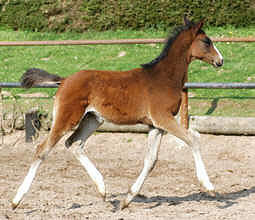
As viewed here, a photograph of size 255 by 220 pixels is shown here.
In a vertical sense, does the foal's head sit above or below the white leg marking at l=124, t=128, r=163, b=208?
above

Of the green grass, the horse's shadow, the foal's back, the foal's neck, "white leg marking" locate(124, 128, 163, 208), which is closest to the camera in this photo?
"white leg marking" locate(124, 128, 163, 208)

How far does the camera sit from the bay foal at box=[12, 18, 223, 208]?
5.21 m

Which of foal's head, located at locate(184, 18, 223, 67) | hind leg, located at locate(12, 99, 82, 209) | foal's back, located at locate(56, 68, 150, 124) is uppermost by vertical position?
foal's head, located at locate(184, 18, 223, 67)

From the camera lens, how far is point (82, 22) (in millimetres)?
15148

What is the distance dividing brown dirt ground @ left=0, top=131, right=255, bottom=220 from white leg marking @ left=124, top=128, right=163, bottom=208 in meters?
0.17

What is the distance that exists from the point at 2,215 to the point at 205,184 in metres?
2.03

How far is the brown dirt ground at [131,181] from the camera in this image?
5.02m

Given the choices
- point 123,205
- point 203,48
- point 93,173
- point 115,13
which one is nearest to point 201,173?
point 123,205

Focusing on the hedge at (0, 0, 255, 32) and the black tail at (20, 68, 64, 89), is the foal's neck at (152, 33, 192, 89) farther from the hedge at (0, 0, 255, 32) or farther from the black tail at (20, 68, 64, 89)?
the hedge at (0, 0, 255, 32)

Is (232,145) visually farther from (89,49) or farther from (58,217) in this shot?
(89,49)

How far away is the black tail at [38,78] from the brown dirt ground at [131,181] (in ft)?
4.08

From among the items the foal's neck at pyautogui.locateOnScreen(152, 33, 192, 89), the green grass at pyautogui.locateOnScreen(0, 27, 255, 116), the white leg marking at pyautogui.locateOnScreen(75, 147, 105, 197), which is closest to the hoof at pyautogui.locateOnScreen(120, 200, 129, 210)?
the white leg marking at pyautogui.locateOnScreen(75, 147, 105, 197)

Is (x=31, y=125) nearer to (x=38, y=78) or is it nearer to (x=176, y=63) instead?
(x=38, y=78)

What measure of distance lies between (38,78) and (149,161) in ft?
4.81
